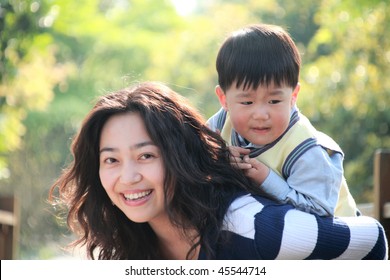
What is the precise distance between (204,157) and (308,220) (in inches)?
14.7

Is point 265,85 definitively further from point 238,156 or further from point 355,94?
point 355,94

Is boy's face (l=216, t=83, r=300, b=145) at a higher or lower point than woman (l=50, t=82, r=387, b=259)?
higher

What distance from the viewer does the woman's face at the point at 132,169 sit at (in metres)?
2.19

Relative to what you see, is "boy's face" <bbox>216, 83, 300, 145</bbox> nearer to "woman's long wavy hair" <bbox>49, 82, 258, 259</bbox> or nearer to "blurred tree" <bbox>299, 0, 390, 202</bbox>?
"woman's long wavy hair" <bbox>49, 82, 258, 259</bbox>

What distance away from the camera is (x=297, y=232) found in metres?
2.05

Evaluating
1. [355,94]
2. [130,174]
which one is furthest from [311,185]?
[355,94]

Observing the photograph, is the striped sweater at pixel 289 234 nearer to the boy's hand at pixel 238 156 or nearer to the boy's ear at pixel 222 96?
the boy's hand at pixel 238 156

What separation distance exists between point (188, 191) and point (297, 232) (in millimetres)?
351

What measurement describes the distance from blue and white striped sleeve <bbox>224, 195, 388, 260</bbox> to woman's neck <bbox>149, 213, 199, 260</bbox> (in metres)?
0.19

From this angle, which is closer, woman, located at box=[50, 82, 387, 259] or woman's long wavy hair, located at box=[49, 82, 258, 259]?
woman, located at box=[50, 82, 387, 259]

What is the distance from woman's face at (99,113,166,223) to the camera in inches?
86.0

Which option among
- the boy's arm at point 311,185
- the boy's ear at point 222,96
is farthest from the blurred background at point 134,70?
the boy's arm at point 311,185

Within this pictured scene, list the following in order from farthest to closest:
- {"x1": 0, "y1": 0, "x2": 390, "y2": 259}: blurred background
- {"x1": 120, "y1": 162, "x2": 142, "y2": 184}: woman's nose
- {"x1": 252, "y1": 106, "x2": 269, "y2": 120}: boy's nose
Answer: {"x1": 0, "y1": 0, "x2": 390, "y2": 259}: blurred background, {"x1": 252, "y1": 106, "x2": 269, "y2": 120}: boy's nose, {"x1": 120, "y1": 162, "x2": 142, "y2": 184}: woman's nose

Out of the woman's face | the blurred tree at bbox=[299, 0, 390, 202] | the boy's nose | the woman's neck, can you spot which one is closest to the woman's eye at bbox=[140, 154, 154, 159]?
→ the woman's face
